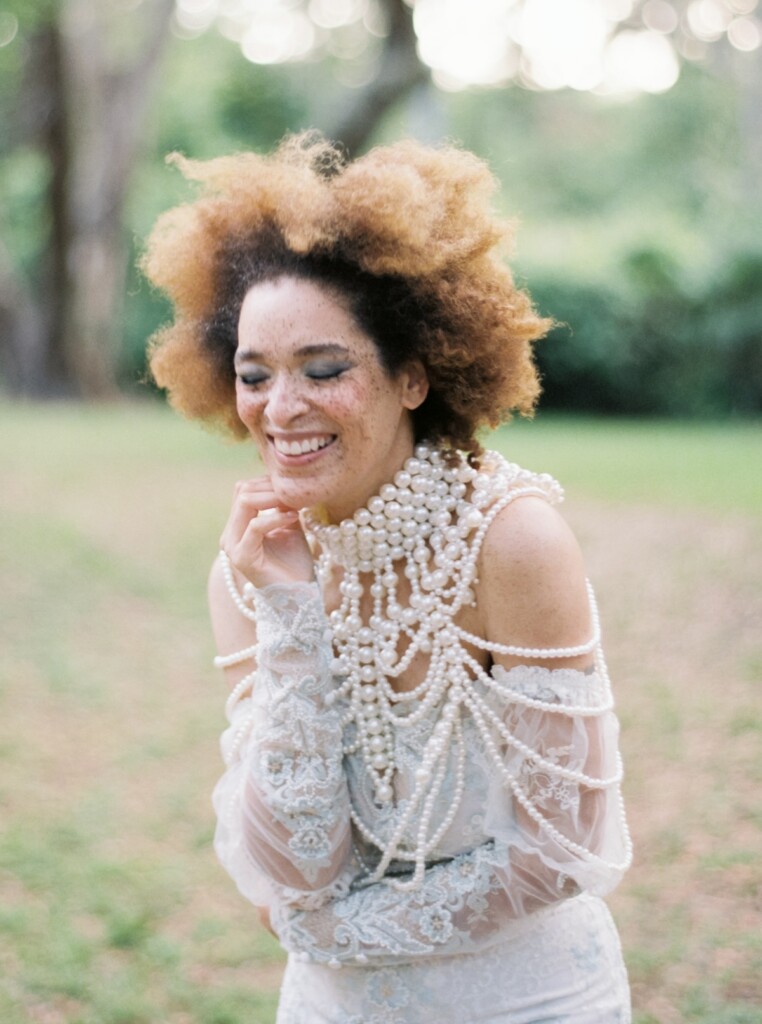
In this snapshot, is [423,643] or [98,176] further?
[98,176]

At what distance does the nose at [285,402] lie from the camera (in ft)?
6.28

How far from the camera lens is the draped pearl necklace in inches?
77.0

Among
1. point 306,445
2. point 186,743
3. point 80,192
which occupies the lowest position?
point 186,743

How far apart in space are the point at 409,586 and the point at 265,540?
0.28 meters

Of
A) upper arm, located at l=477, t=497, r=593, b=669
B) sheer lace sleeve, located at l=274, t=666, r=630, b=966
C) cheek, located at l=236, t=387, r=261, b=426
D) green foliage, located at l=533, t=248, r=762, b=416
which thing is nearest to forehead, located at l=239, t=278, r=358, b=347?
cheek, located at l=236, t=387, r=261, b=426

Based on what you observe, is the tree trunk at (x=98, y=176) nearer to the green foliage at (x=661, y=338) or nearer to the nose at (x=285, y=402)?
the green foliage at (x=661, y=338)

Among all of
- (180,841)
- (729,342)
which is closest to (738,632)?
(180,841)

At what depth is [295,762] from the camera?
1934 millimetres

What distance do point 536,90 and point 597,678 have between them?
3630 cm

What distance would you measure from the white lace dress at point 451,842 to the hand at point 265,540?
0.14 ft

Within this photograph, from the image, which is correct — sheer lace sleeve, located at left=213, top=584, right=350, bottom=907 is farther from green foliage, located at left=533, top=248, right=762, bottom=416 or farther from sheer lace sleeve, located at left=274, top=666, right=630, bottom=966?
green foliage, located at left=533, top=248, right=762, bottom=416

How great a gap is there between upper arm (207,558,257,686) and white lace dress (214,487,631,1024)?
0.63 ft

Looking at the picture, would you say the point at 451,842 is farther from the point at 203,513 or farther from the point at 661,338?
the point at 661,338

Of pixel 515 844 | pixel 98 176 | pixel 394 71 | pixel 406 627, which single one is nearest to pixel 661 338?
pixel 394 71
